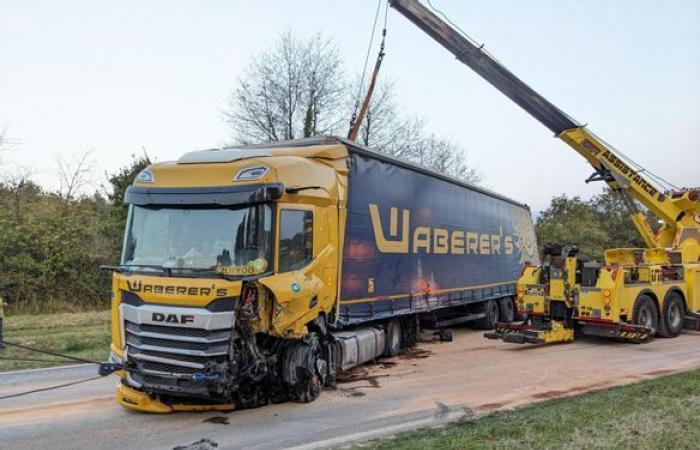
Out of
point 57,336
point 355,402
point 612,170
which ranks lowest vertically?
point 355,402

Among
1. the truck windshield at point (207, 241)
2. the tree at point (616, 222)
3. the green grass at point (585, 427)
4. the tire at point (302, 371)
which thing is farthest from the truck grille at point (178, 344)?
the tree at point (616, 222)

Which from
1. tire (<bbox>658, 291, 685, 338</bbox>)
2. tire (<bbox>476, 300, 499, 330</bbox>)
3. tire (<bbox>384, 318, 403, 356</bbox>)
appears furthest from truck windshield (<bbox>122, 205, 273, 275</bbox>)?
tire (<bbox>658, 291, 685, 338</bbox>)

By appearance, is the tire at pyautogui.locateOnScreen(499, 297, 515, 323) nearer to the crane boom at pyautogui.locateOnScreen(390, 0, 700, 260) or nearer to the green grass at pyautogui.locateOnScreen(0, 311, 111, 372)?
the crane boom at pyautogui.locateOnScreen(390, 0, 700, 260)

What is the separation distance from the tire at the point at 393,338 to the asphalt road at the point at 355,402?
0.55ft

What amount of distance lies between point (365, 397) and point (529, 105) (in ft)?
30.3

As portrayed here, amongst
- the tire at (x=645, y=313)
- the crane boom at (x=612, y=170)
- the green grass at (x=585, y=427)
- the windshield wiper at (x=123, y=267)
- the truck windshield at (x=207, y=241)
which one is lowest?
the green grass at (x=585, y=427)

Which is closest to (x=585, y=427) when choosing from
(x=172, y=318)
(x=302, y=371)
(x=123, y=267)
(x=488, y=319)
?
(x=302, y=371)

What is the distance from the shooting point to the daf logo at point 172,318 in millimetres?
5953

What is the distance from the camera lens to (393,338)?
10414 mm

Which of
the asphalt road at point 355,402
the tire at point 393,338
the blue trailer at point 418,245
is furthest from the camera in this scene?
the tire at point 393,338

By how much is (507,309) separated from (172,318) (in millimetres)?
12466

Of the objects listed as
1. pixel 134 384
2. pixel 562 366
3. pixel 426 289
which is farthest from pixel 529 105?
pixel 134 384

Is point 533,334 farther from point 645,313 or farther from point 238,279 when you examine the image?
point 238,279

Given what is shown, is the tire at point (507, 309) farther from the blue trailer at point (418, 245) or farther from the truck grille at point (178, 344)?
the truck grille at point (178, 344)
